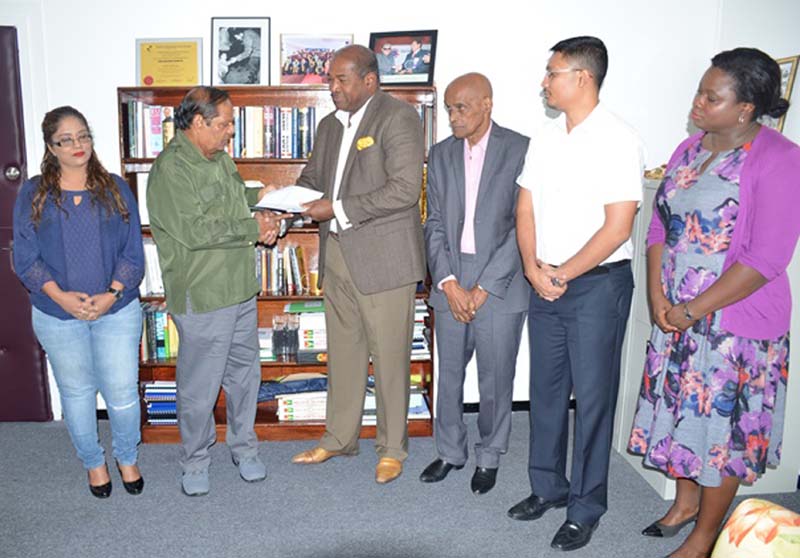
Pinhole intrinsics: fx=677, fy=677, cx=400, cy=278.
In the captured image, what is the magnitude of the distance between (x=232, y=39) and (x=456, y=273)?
5.80ft

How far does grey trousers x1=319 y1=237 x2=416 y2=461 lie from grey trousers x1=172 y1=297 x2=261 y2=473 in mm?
365

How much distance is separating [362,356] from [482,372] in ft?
1.89

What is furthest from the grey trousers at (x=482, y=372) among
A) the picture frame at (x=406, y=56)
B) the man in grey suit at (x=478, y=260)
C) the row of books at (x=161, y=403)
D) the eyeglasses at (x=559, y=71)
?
the row of books at (x=161, y=403)

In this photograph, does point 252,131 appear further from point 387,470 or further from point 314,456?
point 387,470

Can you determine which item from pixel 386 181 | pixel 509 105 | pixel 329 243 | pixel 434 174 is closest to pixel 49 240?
pixel 329 243

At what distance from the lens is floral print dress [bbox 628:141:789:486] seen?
2203 millimetres

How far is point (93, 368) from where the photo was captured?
9.30 feet

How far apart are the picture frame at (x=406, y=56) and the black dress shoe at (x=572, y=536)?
7.15 ft

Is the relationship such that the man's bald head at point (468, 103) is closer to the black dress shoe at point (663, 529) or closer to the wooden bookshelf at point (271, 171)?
the wooden bookshelf at point (271, 171)

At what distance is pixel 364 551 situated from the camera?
2.48 m

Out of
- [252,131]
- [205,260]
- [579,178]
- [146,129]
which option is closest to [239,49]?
[252,131]

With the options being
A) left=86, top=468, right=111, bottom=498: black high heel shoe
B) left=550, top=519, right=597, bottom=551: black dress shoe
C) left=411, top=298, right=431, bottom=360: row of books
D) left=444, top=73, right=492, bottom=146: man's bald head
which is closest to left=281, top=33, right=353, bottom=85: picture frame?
left=444, top=73, right=492, bottom=146: man's bald head

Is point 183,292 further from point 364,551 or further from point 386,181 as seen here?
point 364,551

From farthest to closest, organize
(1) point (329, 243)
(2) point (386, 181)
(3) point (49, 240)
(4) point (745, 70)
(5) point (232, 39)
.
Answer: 1. (5) point (232, 39)
2. (1) point (329, 243)
3. (2) point (386, 181)
4. (3) point (49, 240)
5. (4) point (745, 70)
